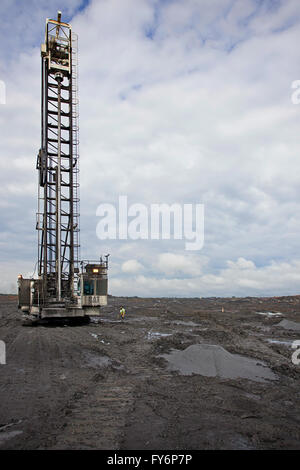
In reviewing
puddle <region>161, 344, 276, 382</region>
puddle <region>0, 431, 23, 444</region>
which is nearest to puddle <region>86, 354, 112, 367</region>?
puddle <region>161, 344, 276, 382</region>

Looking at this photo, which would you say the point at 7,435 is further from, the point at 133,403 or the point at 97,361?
the point at 97,361

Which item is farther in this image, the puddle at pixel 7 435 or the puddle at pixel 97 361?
the puddle at pixel 97 361

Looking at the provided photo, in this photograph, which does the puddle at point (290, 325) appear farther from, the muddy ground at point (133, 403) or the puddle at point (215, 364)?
the puddle at point (215, 364)

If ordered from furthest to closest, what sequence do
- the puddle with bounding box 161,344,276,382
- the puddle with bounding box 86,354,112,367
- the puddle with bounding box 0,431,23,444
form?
the puddle with bounding box 86,354,112,367, the puddle with bounding box 161,344,276,382, the puddle with bounding box 0,431,23,444

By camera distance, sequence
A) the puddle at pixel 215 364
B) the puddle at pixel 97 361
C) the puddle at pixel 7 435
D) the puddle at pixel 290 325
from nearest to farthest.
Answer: the puddle at pixel 7 435
the puddle at pixel 215 364
the puddle at pixel 97 361
the puddle at pixel 290 325

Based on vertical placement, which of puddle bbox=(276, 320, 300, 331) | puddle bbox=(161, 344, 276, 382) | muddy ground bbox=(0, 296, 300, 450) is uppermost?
muddy ground bbox=(0, 296, 300, 450)

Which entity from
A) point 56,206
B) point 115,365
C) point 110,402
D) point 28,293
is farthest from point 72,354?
point 56,206

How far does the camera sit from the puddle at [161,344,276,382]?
1165 cm

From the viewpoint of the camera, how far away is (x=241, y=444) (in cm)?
594

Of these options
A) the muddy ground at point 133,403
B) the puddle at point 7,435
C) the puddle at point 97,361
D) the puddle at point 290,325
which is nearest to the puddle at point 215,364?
the muddy ground at point 133,403

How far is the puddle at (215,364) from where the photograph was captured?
1165 cm

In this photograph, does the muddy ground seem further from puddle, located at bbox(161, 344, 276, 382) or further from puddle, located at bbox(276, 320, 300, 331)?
puddle, located at bbox(276, 320, 300, 331)

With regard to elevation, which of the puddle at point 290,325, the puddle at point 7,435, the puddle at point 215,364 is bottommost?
the puddle at point 290,325
